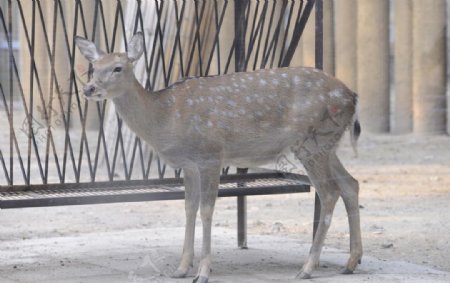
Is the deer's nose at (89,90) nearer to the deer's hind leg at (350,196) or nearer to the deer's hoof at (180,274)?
the deer's hoof at (180,274)

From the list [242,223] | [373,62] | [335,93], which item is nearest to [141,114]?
[335,93]

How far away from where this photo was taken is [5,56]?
6207 mm

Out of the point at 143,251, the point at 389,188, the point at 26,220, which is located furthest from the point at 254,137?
the point at 389,188

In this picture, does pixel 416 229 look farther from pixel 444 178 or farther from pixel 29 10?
pixel 29 10

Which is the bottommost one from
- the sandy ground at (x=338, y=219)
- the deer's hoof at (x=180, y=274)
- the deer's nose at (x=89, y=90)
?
the sandy ground at (x=338, y=219)

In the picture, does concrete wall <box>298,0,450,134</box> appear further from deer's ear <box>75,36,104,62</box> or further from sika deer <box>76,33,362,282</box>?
deer's ear <box>75,36,104,62</box>

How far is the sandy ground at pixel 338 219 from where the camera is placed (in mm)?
6406

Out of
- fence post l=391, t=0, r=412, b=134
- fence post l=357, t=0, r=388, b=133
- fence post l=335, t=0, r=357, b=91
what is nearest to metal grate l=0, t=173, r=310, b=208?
fence post l=391, t=0, r=412, b=134

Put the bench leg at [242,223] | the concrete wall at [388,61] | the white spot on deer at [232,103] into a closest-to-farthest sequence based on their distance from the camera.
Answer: the white spot on deer at [232,103] → the bench leg at [242,223] → the concrete wall at [388,61]

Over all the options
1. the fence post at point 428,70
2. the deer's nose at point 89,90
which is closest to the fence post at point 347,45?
the fence post at point 428,70

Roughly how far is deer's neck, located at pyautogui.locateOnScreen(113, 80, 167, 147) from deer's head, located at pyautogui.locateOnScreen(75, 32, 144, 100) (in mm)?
60

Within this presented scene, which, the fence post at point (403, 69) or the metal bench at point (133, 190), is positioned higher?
the metal bench at point (133, 190)

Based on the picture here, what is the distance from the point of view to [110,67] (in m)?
5.11

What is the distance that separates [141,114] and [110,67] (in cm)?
27
